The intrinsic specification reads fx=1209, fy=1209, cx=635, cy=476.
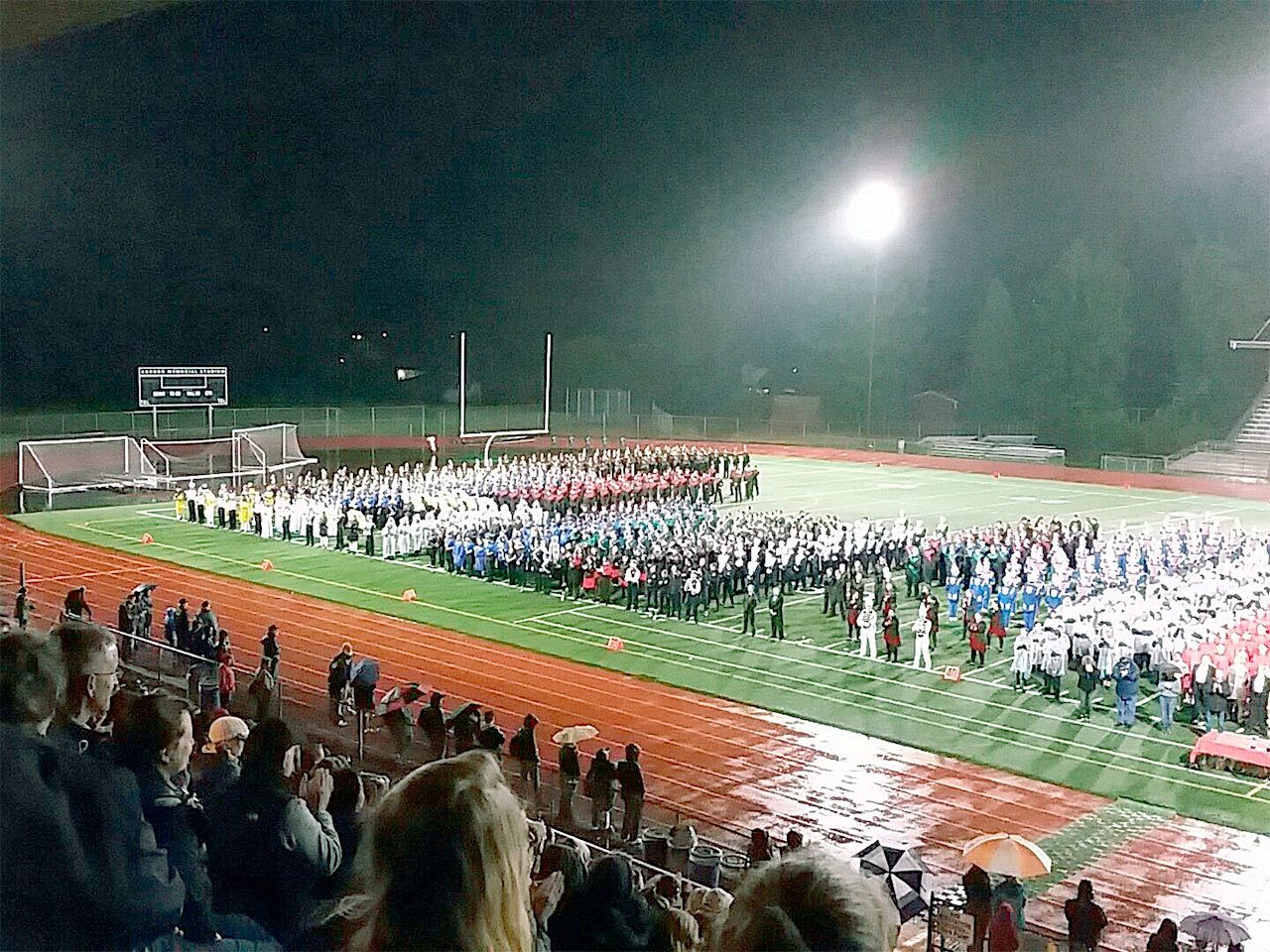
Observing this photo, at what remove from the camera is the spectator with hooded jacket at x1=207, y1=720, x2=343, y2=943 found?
7.48 ft

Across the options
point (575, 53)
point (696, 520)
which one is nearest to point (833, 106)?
point (575, 53)

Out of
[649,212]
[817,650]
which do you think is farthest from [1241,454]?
[649,212]

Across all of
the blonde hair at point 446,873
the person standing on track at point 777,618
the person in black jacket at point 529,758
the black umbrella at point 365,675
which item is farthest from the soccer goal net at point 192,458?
the blonde hair at point 446,873

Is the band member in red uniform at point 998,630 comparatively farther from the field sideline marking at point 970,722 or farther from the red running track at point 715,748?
the red running track at point 715,748

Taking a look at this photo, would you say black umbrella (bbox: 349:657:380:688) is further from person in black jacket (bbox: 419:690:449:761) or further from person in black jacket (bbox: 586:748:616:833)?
person in black jacket (bbox: 586:748:616:833)

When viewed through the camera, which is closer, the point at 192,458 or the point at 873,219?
the point at 192,458

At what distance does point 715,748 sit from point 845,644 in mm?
3201

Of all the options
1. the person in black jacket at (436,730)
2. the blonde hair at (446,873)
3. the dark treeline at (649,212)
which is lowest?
the person in black jacket at (436,730)

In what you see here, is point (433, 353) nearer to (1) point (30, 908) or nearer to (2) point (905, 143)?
(2) point (905, 143)

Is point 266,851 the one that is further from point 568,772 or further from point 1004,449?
point 1004,449

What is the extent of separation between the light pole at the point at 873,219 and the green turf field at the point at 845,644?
2.05 metres

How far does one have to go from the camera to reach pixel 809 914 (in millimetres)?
1223

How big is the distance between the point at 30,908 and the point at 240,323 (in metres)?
12.1

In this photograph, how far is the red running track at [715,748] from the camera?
6910mm
